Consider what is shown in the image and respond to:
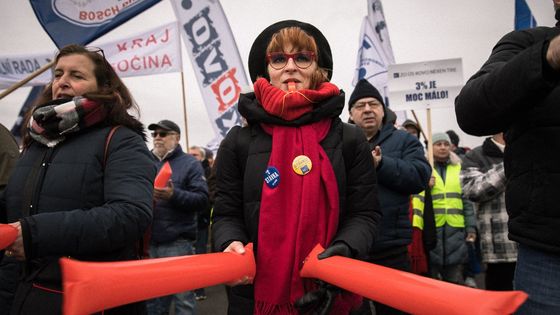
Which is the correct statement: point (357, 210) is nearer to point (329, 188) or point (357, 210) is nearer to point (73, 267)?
point (329, 188)

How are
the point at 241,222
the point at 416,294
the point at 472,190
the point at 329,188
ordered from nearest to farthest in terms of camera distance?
the point at 416,294 → the point at 329,188 → the point at 241,222 → the point at 472,190

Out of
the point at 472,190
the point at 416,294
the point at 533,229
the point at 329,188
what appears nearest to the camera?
the point at 416,294

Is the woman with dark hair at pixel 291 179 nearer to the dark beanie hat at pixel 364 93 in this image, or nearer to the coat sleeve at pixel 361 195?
the coat sleeve at pixel 361 195

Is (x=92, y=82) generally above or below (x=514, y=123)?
above

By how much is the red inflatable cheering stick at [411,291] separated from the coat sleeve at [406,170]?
65.4 inches

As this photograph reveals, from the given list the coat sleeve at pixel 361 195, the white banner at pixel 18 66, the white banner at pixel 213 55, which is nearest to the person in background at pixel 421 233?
the coat sleeve at pixel 361 195

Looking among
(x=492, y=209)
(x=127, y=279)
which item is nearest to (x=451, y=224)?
(x=492, y=209)

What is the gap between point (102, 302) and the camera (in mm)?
1027

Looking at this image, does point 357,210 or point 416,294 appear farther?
point 357,210

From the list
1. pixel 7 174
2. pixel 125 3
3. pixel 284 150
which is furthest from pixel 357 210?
pixel 125 3

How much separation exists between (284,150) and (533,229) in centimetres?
82

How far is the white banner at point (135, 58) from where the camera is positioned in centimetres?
683

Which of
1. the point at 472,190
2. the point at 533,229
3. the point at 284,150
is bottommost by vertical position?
the point at 472,190

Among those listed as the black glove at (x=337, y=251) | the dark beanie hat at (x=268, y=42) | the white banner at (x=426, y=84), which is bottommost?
the black glove at (x=337, y=251)
